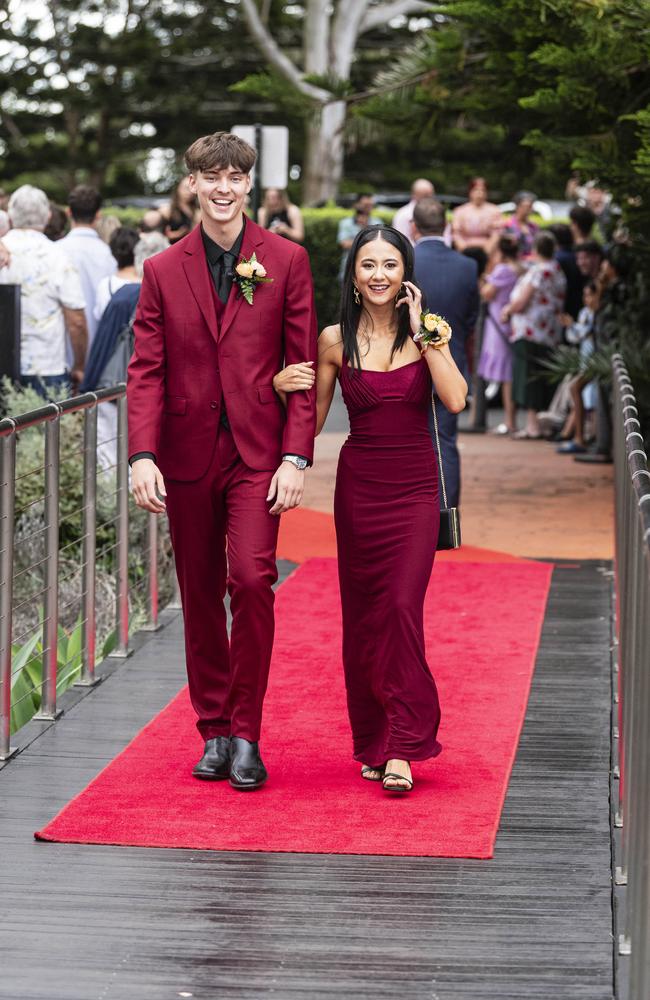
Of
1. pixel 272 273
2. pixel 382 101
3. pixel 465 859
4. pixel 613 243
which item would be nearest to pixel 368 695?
pixel 465 859

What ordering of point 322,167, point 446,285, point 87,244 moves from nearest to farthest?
point 446,285 → point 87,244 → point 322,167

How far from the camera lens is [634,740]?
13.8ft

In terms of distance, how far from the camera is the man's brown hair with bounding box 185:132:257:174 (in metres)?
5.48

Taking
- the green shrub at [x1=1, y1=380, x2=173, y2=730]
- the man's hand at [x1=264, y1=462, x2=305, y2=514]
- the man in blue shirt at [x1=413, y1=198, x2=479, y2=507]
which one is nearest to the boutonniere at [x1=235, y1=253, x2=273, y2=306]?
the man's hand at [x1=264, y1=462, x2=305, y2=514]

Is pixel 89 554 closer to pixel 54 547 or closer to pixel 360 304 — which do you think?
pixel 54 547

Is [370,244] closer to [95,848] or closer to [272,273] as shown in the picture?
[272,273]

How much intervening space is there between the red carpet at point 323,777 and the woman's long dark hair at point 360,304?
4.80ft

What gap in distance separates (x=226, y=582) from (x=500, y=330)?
11.1 meters

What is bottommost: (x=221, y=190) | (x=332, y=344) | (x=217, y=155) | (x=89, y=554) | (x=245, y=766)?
(x=245, y=766)

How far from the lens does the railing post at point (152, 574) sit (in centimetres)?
819

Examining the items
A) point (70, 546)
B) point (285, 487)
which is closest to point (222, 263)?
point (285, 487)

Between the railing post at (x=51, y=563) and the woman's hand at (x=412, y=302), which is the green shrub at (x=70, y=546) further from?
the woman's hand at (x=412, y=302)

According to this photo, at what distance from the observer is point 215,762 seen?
19.3 feet

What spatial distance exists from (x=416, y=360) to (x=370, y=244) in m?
0.42
